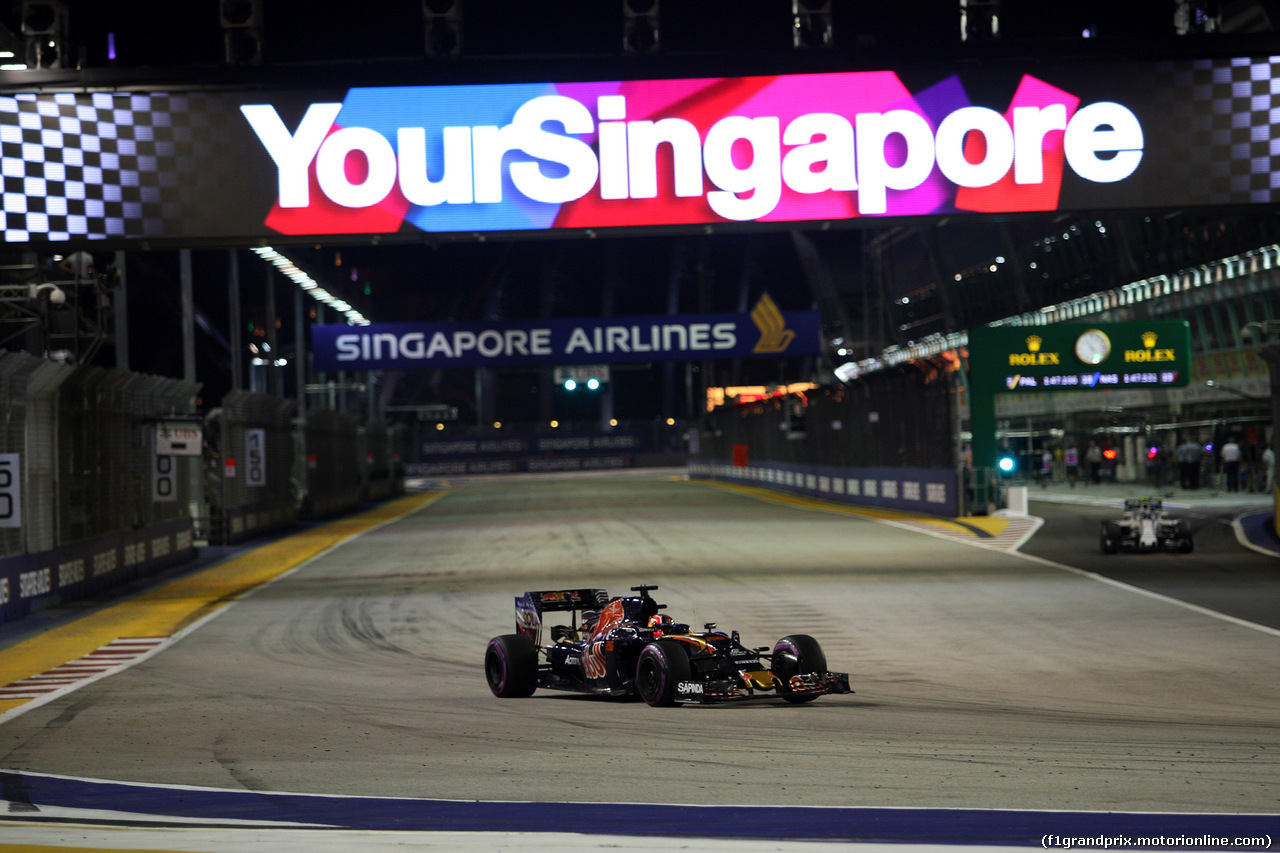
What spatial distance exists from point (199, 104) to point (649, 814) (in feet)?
40.9

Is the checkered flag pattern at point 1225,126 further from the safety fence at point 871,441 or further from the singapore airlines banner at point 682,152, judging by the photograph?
the safety fence at point 871,441

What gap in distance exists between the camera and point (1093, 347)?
2984 cm

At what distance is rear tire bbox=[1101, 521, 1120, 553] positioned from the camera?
21.8 meters

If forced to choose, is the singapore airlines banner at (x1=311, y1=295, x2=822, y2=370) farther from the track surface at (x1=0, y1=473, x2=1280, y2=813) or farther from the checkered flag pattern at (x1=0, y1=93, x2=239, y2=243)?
the checkered flag pattern at (x1=0, y1=93, x2=239, y2=243)

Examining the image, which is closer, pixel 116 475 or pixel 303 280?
pixel 116 475

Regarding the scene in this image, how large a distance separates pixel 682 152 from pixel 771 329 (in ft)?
90.7

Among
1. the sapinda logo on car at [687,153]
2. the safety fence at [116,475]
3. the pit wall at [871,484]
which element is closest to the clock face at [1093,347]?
the pit wall at [871,484]

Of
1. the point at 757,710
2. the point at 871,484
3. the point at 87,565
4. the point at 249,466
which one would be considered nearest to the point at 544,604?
the point at 757,710

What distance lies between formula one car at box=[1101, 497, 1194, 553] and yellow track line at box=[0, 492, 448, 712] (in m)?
13.8

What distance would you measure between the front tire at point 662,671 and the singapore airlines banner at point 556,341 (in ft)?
110

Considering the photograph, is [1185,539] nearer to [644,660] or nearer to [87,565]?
[644,660]

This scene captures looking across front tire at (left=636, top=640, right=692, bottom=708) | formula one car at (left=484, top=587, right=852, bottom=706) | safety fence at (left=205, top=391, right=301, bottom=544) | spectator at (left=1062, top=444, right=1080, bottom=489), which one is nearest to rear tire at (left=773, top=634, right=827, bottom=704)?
formula one car at (left=484, top=587, right=852, bottom=706)

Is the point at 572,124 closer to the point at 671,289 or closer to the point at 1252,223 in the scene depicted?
the point at 1252,223

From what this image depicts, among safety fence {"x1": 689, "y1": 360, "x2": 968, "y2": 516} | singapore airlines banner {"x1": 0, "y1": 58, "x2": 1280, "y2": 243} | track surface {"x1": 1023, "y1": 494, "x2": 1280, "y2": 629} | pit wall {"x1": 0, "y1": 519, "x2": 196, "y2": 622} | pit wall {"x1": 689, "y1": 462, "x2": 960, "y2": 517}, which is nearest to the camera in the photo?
track surface {"x1": 1023, "y1": 494, "x2": 1280, "y2": 629}
